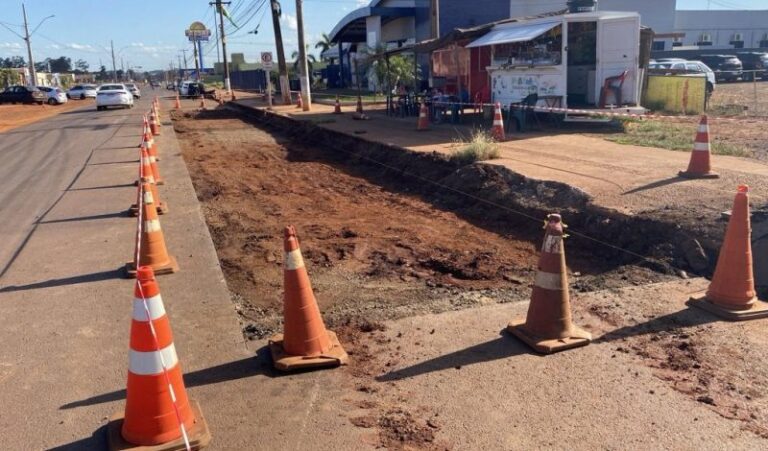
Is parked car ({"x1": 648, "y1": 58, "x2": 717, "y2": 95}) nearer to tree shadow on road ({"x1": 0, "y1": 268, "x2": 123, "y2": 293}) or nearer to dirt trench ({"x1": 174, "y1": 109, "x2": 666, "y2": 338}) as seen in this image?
dirt trench ({"x1": 174, "y1": 109, "x2": 666, "y2": 338})

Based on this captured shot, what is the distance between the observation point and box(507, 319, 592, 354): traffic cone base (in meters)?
4.33

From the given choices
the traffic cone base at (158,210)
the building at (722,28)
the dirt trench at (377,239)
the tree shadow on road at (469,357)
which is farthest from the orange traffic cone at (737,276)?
the building at (722,28)

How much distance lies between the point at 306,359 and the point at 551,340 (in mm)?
1682

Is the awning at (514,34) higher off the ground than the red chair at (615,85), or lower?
higher

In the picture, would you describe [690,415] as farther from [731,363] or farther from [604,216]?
[604,216]

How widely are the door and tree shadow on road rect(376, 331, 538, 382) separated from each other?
1328cm

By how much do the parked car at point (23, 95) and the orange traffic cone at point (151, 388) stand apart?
55415mm

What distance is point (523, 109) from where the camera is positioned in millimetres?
16109

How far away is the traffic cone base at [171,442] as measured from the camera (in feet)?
10.7

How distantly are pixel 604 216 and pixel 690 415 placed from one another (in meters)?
4.39

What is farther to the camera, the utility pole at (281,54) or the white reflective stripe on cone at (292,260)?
the utility pole at (281,54)

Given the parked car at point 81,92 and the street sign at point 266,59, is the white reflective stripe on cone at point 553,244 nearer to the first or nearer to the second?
the street sign at point 266,59

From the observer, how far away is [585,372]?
406 centimetres

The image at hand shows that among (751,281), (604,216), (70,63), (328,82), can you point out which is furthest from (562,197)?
(70,63)
